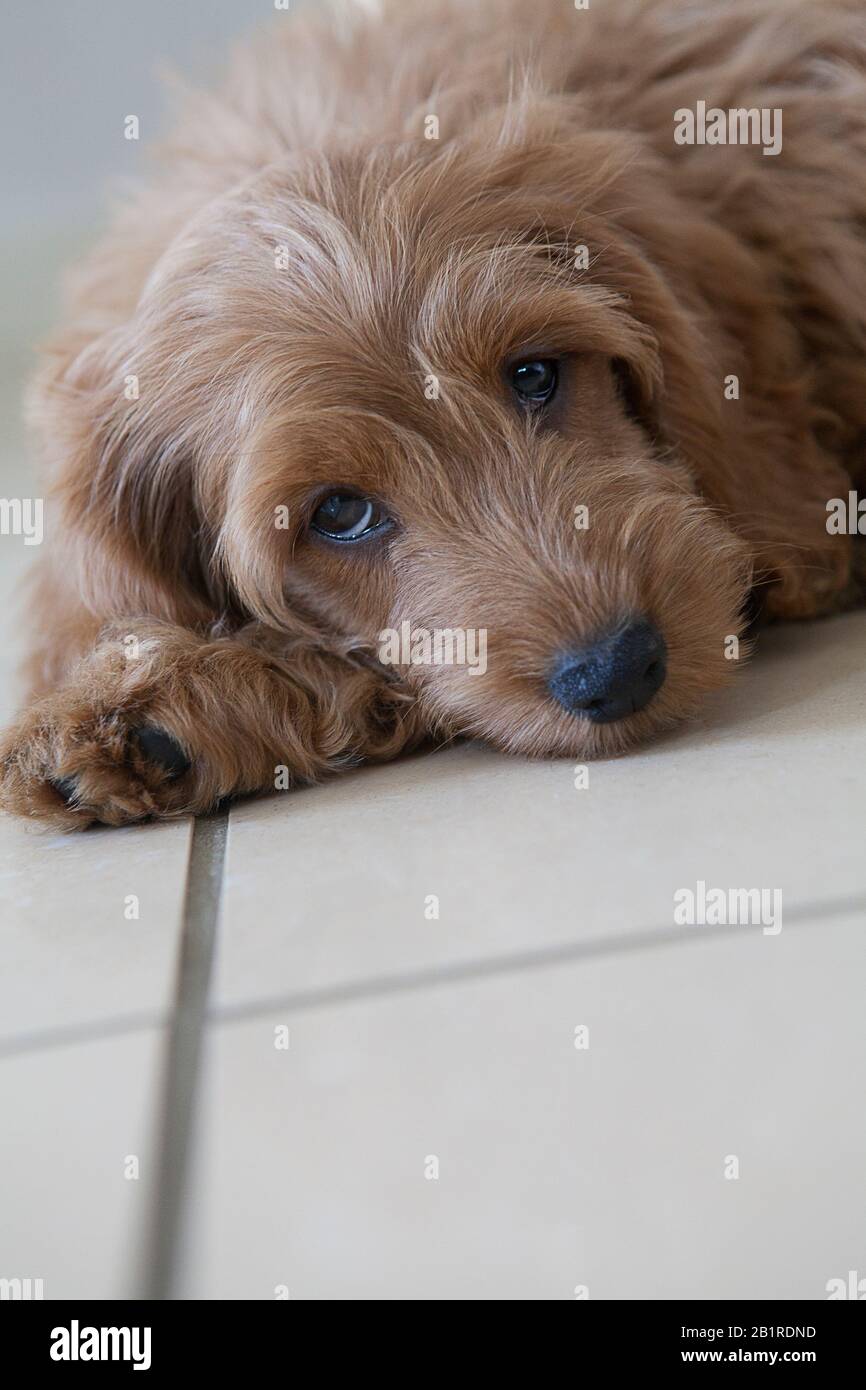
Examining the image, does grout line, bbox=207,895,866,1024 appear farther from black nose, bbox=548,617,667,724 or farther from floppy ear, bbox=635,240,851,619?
floppy ear, bbox=635,240,851,619

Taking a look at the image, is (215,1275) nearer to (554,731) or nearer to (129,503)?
(554,731)

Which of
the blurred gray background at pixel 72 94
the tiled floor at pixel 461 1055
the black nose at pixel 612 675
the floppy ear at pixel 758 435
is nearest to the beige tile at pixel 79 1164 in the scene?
the tiled floor at pixel 461 1055

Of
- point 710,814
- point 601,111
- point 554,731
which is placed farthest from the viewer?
point 601,111

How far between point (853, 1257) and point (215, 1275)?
1.26ft

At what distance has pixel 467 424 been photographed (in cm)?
169

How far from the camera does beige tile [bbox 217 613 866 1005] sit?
3.70 feet

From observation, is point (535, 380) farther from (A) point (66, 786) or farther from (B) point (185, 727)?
(A) point (66, 786)

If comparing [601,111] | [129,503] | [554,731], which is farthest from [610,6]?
[554,731]

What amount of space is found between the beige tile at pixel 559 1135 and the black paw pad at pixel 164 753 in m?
0.61

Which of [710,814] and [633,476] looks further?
[633,476]

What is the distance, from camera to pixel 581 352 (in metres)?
1.79

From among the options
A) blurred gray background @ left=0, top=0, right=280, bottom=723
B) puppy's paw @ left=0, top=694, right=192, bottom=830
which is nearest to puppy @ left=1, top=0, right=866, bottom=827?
puppy's paw @ left=0, top=694, right=192, bottom=830

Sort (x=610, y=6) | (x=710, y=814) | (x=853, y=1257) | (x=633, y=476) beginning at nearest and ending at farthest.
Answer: (x=853, y=1257) → (x=710, y=814) → (x=633, y=476) → (x=610, y=6)

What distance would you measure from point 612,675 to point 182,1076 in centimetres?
72
